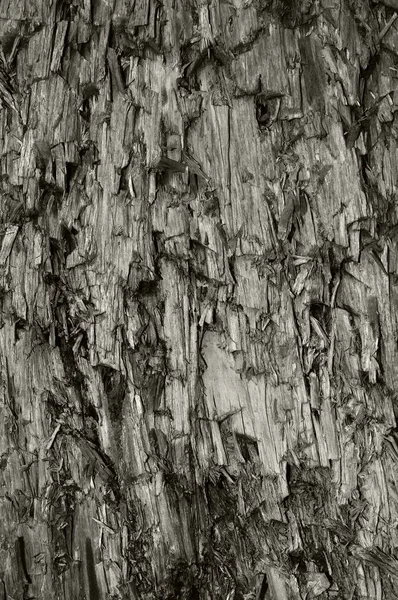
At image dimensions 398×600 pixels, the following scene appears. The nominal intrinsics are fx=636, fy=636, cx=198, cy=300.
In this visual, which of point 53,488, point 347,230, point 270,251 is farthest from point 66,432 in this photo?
point 347,230

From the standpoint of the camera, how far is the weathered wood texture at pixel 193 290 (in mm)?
1062

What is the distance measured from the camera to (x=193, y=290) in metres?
1.08

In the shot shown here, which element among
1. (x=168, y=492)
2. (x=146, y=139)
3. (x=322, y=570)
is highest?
(x=146, y=139)

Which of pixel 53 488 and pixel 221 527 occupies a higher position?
pixel 53 488

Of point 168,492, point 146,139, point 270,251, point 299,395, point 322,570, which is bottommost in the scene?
point 322,570

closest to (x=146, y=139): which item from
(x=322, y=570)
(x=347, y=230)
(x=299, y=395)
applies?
(x=347, y=230)

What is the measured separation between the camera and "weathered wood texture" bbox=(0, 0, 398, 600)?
1.06 metres

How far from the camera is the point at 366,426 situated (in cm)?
105

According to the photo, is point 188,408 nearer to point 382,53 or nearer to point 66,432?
Answer: point 66,432

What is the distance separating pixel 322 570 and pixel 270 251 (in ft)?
1.76

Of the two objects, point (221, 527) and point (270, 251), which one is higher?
point (270, 251)

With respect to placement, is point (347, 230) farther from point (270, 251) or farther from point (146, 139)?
point (146, 139)

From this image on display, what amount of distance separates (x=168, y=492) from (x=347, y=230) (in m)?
0.53

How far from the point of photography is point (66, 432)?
109 centimetres
